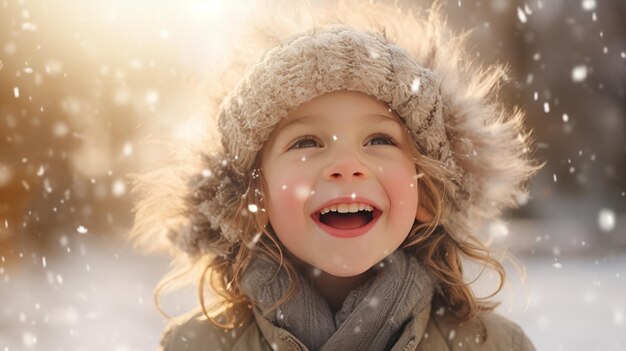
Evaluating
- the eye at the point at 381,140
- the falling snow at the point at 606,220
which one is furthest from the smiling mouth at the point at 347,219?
the falling snow at the point at 606,220

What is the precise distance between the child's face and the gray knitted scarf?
88 millimetres

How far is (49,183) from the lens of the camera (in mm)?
11719

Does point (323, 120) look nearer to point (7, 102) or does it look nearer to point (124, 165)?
point (7, 102)

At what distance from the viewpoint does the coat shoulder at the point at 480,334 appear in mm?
2531

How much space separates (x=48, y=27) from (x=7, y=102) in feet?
4.42

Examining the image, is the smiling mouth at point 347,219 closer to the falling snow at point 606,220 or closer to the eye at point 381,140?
the eye at point 381,140

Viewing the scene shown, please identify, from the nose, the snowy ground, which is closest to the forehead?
the nose

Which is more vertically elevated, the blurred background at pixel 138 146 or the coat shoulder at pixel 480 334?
the coat shoulder at pixel 480 334

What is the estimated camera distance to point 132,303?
7336 mm

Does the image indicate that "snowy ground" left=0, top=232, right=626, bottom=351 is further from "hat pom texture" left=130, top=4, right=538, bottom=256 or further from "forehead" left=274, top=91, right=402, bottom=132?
"forehead" left=274, top=91, right=402, bottom=132

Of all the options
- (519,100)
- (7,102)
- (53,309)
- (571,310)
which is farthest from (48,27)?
(571,310)

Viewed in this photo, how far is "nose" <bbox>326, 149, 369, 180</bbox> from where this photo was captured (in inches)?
91.0

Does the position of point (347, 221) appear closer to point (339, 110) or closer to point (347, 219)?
point (347, 219)

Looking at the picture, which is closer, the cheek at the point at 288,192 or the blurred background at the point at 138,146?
the cheek at the point at 288,192
